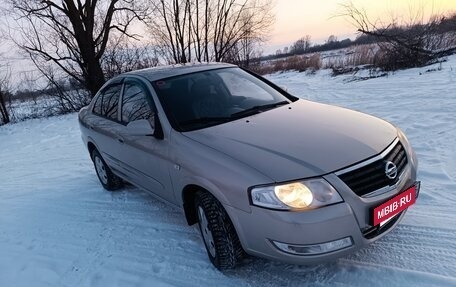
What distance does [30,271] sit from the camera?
3551mm

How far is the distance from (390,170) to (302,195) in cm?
68

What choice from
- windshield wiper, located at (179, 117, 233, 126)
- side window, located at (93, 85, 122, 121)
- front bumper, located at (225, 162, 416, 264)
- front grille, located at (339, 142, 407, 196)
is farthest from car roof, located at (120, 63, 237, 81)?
front grille, located at (339, 142, 407, 196)

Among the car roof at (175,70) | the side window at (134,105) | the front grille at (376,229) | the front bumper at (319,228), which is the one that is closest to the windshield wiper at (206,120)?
the side window at (134,105)

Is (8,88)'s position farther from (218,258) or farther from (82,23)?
(218,258)

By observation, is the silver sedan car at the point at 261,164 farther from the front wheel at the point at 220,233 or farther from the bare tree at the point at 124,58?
the bare tree at the point at 124,58

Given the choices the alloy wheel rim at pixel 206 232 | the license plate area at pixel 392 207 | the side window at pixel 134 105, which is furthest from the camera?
the side window at pixel 134 105

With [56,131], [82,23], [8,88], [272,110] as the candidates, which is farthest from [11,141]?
[272,110]

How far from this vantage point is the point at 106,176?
5.12m

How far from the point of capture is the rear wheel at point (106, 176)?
16.5ft

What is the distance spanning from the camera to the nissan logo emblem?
2539 millimetres

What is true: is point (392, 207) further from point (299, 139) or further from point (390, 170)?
point (299, 139)

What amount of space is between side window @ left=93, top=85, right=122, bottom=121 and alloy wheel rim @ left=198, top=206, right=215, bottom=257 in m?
1.90

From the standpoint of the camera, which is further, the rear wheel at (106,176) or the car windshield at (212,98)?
the rear wheel at (106,176)

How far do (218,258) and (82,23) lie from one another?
14926 mm
